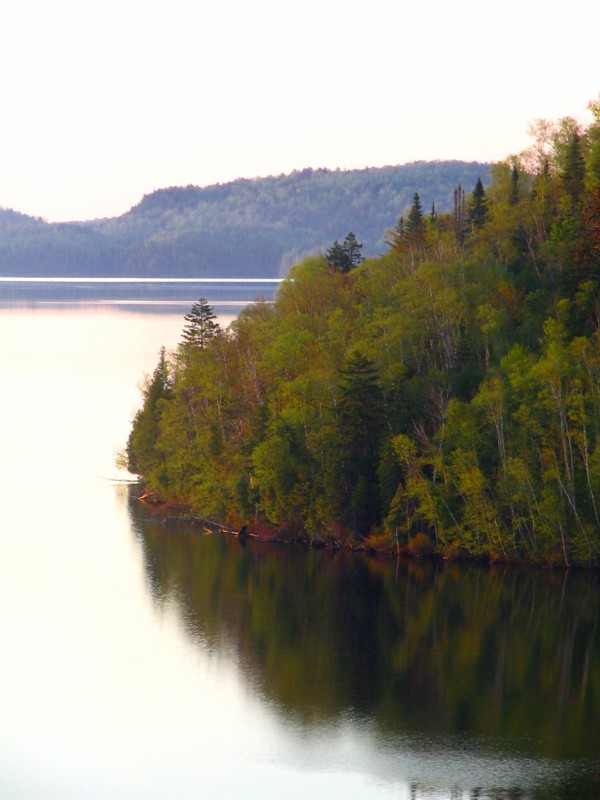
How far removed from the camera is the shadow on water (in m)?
49.0

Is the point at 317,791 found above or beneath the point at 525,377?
beneath

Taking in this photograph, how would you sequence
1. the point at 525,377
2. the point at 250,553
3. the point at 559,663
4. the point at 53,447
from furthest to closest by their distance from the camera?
the point at 53,447, the point at 250,553, the point at 525,377, the point at 559,663

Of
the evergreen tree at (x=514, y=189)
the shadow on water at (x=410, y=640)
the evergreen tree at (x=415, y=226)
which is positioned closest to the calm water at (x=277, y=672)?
the shadow on water at (x=410, y=640)

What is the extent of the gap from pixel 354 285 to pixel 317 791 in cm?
6063

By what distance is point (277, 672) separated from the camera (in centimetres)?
5622

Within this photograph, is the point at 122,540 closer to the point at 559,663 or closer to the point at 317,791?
the point at 559,663

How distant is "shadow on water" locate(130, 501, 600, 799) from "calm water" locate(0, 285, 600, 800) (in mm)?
145

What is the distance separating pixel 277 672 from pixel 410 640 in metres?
8.08

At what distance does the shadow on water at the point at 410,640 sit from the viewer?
1930 inches

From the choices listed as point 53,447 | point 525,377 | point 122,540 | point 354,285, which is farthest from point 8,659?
point 53,447

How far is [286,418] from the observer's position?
82.6 metres

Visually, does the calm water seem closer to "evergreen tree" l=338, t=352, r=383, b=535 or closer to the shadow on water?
the shadow on water

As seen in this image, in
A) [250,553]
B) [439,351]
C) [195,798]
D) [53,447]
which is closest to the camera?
[195,798]

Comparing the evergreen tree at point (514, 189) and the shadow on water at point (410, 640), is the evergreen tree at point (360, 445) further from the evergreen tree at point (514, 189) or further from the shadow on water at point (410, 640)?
the evergreen tree at point (514, 189)
